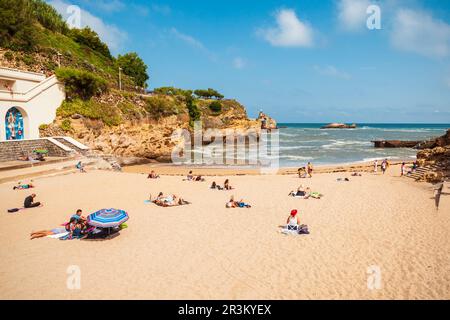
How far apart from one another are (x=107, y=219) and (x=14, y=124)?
22.9 m

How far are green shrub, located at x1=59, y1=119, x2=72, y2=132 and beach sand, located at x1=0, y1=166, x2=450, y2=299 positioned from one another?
615 inches

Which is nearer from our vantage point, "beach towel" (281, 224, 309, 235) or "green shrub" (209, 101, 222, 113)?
"beach towel" (281, 224, 309, 235)

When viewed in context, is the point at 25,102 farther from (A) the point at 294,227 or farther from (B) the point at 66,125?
(A) the point at 294,227

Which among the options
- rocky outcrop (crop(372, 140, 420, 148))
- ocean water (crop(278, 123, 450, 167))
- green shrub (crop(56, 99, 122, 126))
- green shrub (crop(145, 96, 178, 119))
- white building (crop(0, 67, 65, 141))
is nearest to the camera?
white building (crop(0, 67, 65, 141))

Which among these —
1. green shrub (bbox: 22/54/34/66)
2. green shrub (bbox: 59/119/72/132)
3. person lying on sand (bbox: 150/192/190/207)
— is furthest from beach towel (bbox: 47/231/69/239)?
green shrub (bbox: 22/54/34/66)

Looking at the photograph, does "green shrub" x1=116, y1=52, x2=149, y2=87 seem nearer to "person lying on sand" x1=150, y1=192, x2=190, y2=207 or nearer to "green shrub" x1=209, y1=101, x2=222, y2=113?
"green shrub" x1=209, y1=101, x2=222, y2=113

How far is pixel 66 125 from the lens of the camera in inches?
1164

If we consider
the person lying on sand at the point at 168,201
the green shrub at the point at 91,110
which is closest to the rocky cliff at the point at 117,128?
the green shrub at the point at 91,110

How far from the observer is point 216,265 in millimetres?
7668

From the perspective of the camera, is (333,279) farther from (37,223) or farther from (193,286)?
(37,223)

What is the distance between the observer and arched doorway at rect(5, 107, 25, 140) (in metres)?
25.0

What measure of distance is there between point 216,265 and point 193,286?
3.77 ft

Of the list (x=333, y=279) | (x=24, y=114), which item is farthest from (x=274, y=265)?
(x=24, y=114)

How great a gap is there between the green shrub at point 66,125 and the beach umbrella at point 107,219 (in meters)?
23.8
